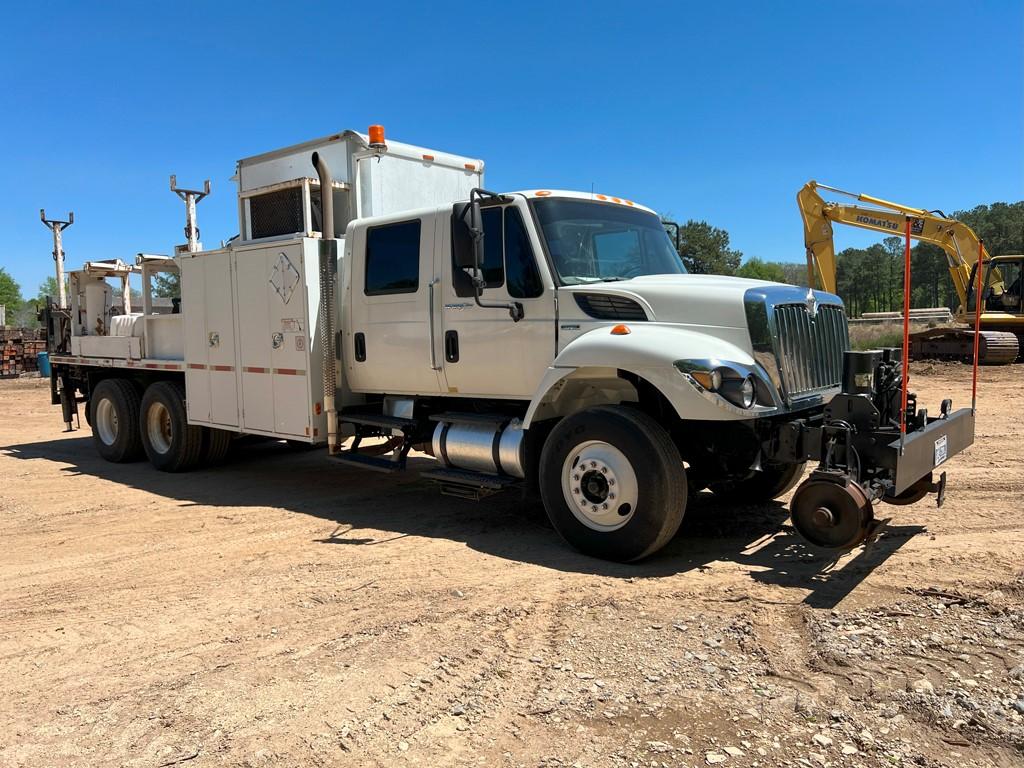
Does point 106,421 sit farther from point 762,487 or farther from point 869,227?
point 869,227

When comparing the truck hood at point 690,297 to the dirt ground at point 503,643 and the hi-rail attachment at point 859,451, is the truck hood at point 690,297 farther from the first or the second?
the dirt ground at point 503,643

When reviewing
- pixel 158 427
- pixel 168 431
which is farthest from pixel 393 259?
pixel 158 427

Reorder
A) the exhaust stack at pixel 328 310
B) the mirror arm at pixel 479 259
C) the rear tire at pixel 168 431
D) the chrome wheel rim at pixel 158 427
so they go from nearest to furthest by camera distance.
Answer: the mirror arm at pixel 479 259 → the exhaust stack at pixel 328 310 → the rear tire at pixel 168 431 → the chrome wheel rim at pixel 158 427

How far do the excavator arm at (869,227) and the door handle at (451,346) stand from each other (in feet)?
44.1

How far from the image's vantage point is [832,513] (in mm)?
4484

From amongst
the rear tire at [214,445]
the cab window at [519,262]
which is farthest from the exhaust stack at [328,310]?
the rear tire at [214,445]

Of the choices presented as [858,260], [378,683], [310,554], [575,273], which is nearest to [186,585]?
[310,554]

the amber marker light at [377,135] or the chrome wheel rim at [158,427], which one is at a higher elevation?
the amber marker light at [377,135]

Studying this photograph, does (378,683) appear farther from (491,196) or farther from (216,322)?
(216,322)

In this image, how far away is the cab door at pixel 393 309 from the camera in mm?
6617

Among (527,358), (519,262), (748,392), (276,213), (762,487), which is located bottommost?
(762,487)

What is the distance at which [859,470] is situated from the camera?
474 cm

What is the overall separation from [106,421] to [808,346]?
9193 millimetres

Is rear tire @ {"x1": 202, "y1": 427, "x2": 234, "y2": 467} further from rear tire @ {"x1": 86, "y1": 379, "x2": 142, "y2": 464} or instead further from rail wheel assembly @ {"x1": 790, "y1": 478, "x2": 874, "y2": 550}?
rail wheel assembly @ {"x1": 790, "y1": 478, "x2": 874, "y2": 550}
